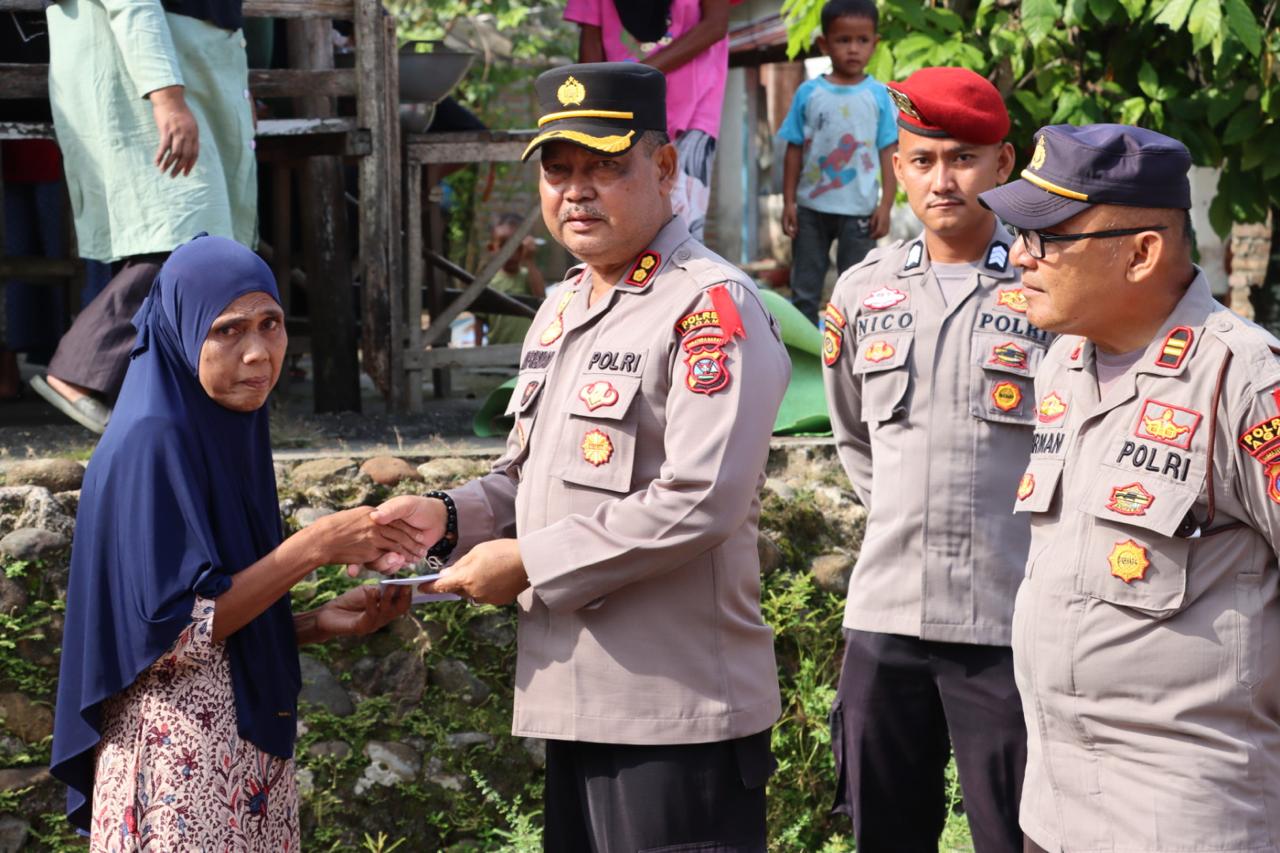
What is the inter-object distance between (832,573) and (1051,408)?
97.6 inches

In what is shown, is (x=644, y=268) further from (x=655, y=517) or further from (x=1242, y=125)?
(x=1242, y=125)

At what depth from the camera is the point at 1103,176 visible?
2627 mm

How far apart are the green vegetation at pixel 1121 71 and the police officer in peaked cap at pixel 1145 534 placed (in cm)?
327

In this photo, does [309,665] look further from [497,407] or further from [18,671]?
[497,407]

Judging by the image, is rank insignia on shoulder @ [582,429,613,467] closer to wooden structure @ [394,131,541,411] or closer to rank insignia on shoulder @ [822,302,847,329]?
rank insignia on shoulder @ [822,302,847,329]

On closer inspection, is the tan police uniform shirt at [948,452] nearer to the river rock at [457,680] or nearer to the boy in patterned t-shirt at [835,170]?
the river rock at [457,680]

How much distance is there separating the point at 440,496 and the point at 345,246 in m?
3.47

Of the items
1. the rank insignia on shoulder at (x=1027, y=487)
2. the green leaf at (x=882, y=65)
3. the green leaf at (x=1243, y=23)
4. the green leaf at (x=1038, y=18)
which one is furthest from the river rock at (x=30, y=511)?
the green leaf at (x=1243, y=23)

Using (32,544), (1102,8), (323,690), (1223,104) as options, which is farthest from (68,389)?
(1223,104)

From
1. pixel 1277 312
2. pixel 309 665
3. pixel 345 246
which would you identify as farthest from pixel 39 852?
pixel 1277 312

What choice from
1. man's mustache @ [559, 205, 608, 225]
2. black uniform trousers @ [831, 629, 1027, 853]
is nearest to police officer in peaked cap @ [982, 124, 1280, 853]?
black uniform trousers @ [831, 629, 1027, 853]

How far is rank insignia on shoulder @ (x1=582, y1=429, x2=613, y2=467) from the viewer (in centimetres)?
287

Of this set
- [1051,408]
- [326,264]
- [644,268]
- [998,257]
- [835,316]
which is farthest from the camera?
[326,264]

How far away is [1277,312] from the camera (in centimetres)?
1030
